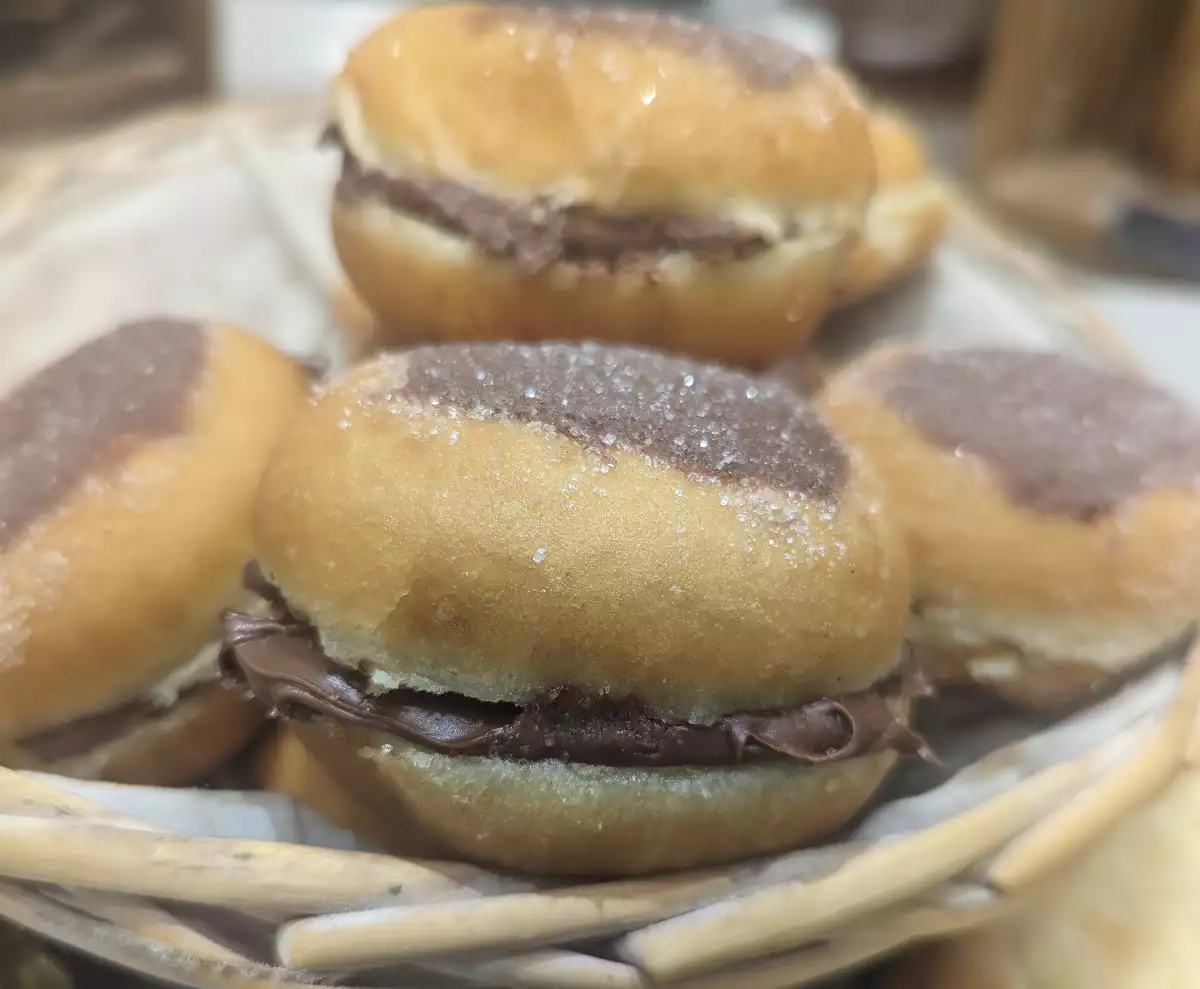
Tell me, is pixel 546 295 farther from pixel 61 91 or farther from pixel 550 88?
pixel 61 91

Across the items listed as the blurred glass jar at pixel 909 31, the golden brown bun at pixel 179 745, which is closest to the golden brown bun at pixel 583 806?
the golden brown bun at pixel 179 745


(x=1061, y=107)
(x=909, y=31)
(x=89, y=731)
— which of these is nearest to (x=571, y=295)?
(x=89, y=731)

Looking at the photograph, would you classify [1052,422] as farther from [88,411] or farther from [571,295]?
[88,411]

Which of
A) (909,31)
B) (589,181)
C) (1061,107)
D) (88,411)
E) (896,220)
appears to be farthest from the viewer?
(909,31)

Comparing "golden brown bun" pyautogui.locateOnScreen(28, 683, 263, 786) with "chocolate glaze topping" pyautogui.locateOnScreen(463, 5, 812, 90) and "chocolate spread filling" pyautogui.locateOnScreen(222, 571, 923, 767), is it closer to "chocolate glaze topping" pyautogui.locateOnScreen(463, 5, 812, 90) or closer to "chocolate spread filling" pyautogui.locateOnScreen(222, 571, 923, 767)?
"chocolate spread filling" pyautogui.locateOnScreen(222, 571, 923, 767)

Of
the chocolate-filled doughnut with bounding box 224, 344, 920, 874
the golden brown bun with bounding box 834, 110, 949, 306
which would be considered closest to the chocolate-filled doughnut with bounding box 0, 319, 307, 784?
the chocolate-filled doughnut with bounding box 224, 344, 920, 874

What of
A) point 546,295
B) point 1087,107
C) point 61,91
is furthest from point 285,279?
point 1087,107
